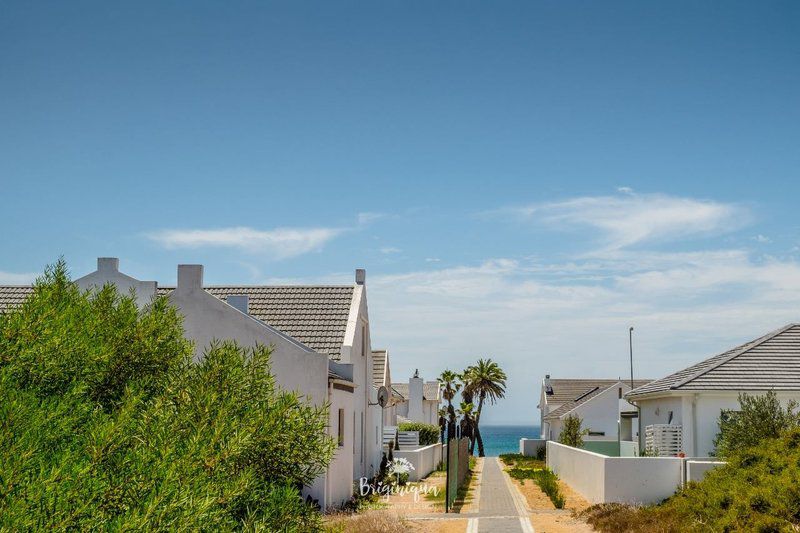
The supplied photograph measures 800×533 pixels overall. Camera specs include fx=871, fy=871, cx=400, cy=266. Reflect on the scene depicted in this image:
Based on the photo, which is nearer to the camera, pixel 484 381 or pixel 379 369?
pixel 379 369

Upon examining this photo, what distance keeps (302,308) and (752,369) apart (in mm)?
14828

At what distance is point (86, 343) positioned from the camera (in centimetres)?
823

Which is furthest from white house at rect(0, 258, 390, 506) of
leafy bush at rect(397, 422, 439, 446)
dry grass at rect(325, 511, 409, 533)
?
leafy bush at rect(397, 422, 439, 446)

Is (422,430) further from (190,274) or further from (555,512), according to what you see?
(190,274)

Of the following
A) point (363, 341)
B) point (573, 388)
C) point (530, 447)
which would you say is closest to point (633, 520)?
point (363, 341)

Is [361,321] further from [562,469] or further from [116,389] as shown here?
[116,389]

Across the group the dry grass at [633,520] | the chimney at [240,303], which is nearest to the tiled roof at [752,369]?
the dry grass at [633,520]

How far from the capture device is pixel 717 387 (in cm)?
2730

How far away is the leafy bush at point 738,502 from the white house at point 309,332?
289 inches

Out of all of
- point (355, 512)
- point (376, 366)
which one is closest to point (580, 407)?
point (376, 366)

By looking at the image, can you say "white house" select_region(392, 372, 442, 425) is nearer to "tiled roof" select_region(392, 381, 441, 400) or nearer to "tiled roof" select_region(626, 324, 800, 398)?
"tiled roof" select_region(392, 381, 441, 400)

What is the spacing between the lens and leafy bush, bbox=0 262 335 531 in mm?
6078

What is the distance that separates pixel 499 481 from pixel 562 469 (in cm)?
378

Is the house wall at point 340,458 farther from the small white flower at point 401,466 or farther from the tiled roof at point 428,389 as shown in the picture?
the tiled roof at point 428,389
